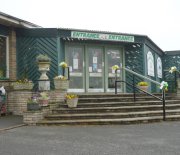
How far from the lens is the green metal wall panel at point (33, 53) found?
15648 millimetres

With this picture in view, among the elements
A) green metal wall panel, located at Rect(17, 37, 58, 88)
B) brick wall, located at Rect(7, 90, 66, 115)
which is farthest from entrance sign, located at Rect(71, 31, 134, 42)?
brick wall, located at Rect(7, 90, 66, 115)

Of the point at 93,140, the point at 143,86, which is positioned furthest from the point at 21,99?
the point at 93,140

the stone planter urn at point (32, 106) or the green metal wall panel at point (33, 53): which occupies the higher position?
the green metal wall panel at point (33, 53)

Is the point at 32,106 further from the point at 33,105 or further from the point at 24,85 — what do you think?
the point at 24,85

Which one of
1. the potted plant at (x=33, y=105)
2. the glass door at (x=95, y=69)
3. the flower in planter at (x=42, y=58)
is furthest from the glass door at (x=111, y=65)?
the potted plant at (x=33, y=105)

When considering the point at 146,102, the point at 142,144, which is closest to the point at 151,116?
the point at 146,102

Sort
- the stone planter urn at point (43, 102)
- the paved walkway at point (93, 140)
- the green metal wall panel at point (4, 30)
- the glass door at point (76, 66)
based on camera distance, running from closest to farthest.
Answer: the paved walkway at point (93, 140)
the stone planter urn at point (43, 102)
the green metal wall panel at point (4, 30)
the glass door at point (76, 66)

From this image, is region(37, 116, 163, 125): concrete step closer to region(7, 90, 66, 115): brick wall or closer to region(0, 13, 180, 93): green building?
region(7, 90, 66, 115): brick wall

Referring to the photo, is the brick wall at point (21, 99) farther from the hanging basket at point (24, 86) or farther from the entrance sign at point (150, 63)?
the entrance sign at point (150, 63)

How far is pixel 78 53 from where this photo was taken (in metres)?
17.0

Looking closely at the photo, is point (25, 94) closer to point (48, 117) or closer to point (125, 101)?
point (48, 117)

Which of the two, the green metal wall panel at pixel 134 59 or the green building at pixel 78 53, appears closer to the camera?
the green building at pixel 78 53

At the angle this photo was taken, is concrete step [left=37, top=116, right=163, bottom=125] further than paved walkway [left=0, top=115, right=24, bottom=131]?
Yes

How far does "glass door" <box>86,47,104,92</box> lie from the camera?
17.2 meters
